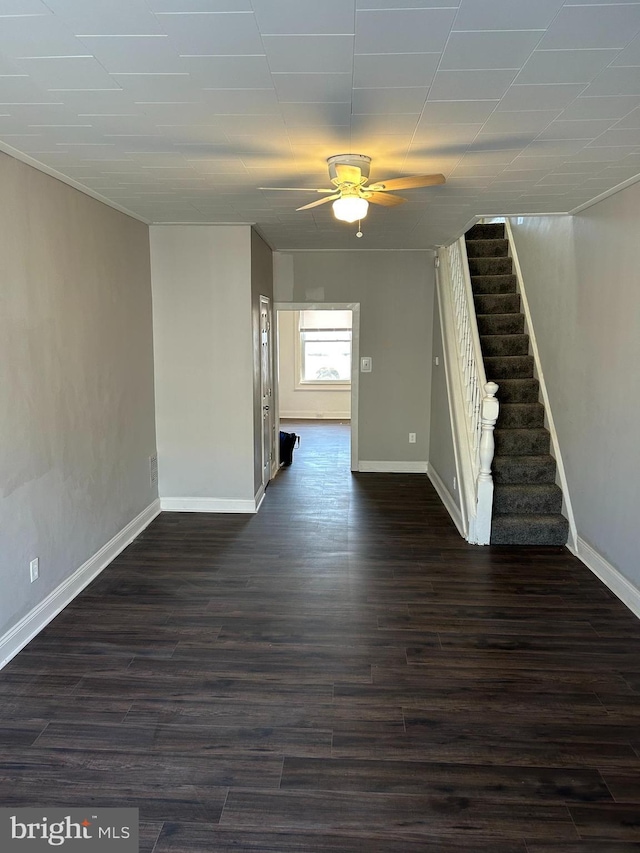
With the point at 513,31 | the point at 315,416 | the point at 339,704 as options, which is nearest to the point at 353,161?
the point at 513,31

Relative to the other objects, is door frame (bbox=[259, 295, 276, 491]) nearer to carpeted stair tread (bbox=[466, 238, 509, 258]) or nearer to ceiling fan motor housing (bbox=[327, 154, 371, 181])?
carpeted stair tread (bbox=[466, 238, 509, 258])

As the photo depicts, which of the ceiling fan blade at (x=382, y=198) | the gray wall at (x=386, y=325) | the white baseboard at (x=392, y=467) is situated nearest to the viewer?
the ceiling fan blade at (x=382, y=198)

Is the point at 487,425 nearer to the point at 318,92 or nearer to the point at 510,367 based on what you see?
the point at 510,367

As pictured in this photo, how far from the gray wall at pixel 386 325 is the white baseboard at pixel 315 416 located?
11.9 ft

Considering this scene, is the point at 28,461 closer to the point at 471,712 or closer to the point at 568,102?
the point at 471,712

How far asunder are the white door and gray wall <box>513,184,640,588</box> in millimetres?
2757

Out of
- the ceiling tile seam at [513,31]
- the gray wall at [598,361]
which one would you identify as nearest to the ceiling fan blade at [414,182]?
the ceiling tile seam at [513,31]

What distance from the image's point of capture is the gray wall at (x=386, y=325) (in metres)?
6.46

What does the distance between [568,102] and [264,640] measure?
120 inches

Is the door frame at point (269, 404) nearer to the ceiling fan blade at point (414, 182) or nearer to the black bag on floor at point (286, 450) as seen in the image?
the black bag on floor at point (286, 450)

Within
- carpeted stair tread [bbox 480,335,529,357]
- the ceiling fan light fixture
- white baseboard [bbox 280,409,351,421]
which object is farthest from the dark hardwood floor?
white baseboard [bbox 280,409,351,421]

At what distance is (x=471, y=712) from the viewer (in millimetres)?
2592

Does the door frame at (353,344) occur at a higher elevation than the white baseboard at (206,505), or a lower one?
higher

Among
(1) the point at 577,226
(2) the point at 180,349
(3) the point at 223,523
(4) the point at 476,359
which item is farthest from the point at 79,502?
(1) the point at 577,226
